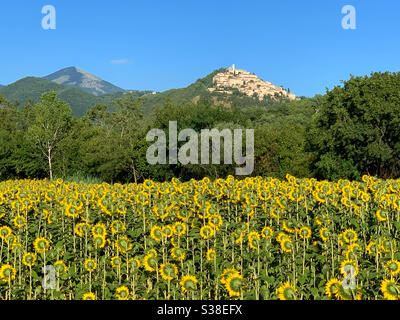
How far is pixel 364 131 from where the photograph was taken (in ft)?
112

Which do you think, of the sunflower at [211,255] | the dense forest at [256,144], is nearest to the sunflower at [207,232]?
the sunflower at [211,255]

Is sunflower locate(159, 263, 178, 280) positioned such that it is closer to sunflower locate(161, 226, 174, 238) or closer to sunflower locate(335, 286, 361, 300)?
sunflower locate(161, 226, 174, 238)

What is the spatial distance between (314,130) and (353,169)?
6.65 meters

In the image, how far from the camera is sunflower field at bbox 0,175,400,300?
4.85 meters

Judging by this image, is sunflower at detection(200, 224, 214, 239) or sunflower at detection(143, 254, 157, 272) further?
sunflower at detection(200, 224, 214, 239)

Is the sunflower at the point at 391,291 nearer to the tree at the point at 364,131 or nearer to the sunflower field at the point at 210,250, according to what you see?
the sunflower field at the point at 210,250

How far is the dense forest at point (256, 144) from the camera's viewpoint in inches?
1358

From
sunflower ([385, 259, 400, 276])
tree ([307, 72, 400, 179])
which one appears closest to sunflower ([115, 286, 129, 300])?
sunflower ([385, 259, 400, 276])

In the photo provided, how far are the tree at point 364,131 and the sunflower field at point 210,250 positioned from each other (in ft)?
87.8

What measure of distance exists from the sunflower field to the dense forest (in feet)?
54.3

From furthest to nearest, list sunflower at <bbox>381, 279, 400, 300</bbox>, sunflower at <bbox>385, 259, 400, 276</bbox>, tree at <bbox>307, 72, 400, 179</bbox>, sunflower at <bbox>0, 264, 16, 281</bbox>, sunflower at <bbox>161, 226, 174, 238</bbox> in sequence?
tree at <bbox>307, 72, 400, 179</bbox>
sunflower at <bbox>161, 226, 174, 238</bbox>
sunflower at <bbox>0, 264, 16, 281</bbox>
sunflower at <bbox>385, 259, 400, 276</bbox>
sunflower at <bbox>381, 279, 400, 300</bbox>

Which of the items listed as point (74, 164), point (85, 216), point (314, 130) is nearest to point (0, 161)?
point (74, 164)

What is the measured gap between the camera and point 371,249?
531cm
